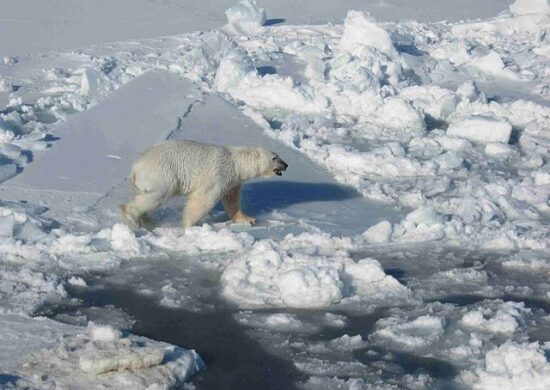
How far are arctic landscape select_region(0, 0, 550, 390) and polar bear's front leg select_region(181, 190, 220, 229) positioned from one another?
18cm

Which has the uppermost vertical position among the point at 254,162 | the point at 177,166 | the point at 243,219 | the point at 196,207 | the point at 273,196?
the point at 177,166

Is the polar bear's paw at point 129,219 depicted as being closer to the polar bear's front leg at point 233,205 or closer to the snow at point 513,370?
the polar bear's front leg at point 233,205

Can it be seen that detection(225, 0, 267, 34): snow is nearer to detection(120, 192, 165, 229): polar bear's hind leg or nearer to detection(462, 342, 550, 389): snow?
detection(120, 192, 165, 229): polar bear's hind leg

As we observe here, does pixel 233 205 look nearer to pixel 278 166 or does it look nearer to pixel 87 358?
pixel 278 166

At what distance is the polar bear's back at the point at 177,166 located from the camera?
8.13 metres

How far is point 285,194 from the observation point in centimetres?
962

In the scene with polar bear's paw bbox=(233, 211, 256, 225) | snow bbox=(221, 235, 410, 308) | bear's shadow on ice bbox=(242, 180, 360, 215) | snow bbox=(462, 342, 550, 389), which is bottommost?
bear's shadow on ice bbox=(242, 180, 360, 215)

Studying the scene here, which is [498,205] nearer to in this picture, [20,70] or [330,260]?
[330,260]

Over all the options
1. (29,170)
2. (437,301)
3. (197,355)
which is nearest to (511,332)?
(437,301)

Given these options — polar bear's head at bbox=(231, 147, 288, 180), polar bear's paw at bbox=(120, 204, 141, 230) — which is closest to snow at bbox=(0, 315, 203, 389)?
polar bear's paw at bbox=(120, 204, 141, 230)

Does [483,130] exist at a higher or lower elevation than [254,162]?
lower

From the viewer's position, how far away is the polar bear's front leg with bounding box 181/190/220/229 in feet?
27.3

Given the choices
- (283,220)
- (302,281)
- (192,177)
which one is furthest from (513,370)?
(192,177)

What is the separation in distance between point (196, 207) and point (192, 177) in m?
0.26
